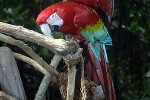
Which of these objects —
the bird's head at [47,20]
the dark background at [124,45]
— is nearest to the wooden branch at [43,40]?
the bird's head at [47,20]

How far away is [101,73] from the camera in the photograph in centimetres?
102

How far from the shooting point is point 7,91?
0.91 m

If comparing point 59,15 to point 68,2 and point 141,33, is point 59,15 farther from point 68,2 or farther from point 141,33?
point 141,33

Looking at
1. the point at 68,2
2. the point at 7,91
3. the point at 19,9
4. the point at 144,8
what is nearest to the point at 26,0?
the point at 19,9

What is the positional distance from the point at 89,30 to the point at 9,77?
28cm

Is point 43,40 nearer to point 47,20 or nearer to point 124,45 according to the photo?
point 47,20

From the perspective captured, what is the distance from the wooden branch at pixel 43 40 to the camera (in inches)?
28.5

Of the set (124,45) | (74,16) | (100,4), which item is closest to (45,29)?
(74,16)

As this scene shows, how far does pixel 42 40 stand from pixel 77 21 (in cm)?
28

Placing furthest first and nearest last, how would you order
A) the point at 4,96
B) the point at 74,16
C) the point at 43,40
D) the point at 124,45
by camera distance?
1. the point at 124,45
2. the point at 74,16
3. the point at 4,96
4. the point at 43,40

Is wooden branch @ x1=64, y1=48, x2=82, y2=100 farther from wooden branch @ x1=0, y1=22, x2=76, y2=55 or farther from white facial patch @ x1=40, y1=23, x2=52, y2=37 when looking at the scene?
white facial patch @ x1=40, y1=23, x2=52, y2=37

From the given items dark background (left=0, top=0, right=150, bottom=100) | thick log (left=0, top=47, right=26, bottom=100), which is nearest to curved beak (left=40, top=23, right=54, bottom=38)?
thick log (left=0, top=47, right=26, bottom=100)

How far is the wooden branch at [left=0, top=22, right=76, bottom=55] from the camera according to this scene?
72cm

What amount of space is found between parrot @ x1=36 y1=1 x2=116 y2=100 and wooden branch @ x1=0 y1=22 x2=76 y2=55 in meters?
0.18
